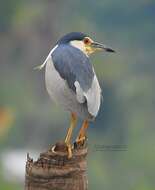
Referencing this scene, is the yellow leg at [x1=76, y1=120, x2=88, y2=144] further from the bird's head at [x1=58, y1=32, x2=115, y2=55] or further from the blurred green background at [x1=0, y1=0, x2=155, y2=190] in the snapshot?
the blurred green background at [x1=0, y1=0, x2=155, y2=190]

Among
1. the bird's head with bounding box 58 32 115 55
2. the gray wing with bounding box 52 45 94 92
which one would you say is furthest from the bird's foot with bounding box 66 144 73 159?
the bird's head with bounding box 58 32 115 55

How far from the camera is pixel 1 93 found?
746 cm

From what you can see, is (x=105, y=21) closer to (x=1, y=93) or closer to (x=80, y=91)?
(x=1, y=93)

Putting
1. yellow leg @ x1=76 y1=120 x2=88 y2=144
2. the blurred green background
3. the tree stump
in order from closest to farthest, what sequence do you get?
1. the tree stump
2. yellow leg @ x1=76 y1=120 x2=88 y2=144
3. the blurred green background

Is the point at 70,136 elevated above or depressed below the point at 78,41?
below

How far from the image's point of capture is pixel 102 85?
7215 mm

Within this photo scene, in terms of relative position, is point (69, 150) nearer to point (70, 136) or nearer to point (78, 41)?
point (70, 136)

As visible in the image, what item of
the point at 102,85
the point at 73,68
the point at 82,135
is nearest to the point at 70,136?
the point at 82,135

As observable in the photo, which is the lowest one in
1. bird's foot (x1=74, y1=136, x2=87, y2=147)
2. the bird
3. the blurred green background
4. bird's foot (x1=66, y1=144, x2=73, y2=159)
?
bird's foot (x1=66, y1=144, x2=73, y2=159)

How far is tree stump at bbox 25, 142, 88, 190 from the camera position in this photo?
1.54 m

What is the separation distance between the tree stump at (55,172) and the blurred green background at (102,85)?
4.13 meters

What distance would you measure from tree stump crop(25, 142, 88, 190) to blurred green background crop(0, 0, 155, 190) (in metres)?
4.13

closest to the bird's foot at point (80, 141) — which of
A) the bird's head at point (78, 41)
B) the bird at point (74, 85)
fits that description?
the bird at point (74, 85)

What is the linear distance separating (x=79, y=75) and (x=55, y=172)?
20 centimetres
